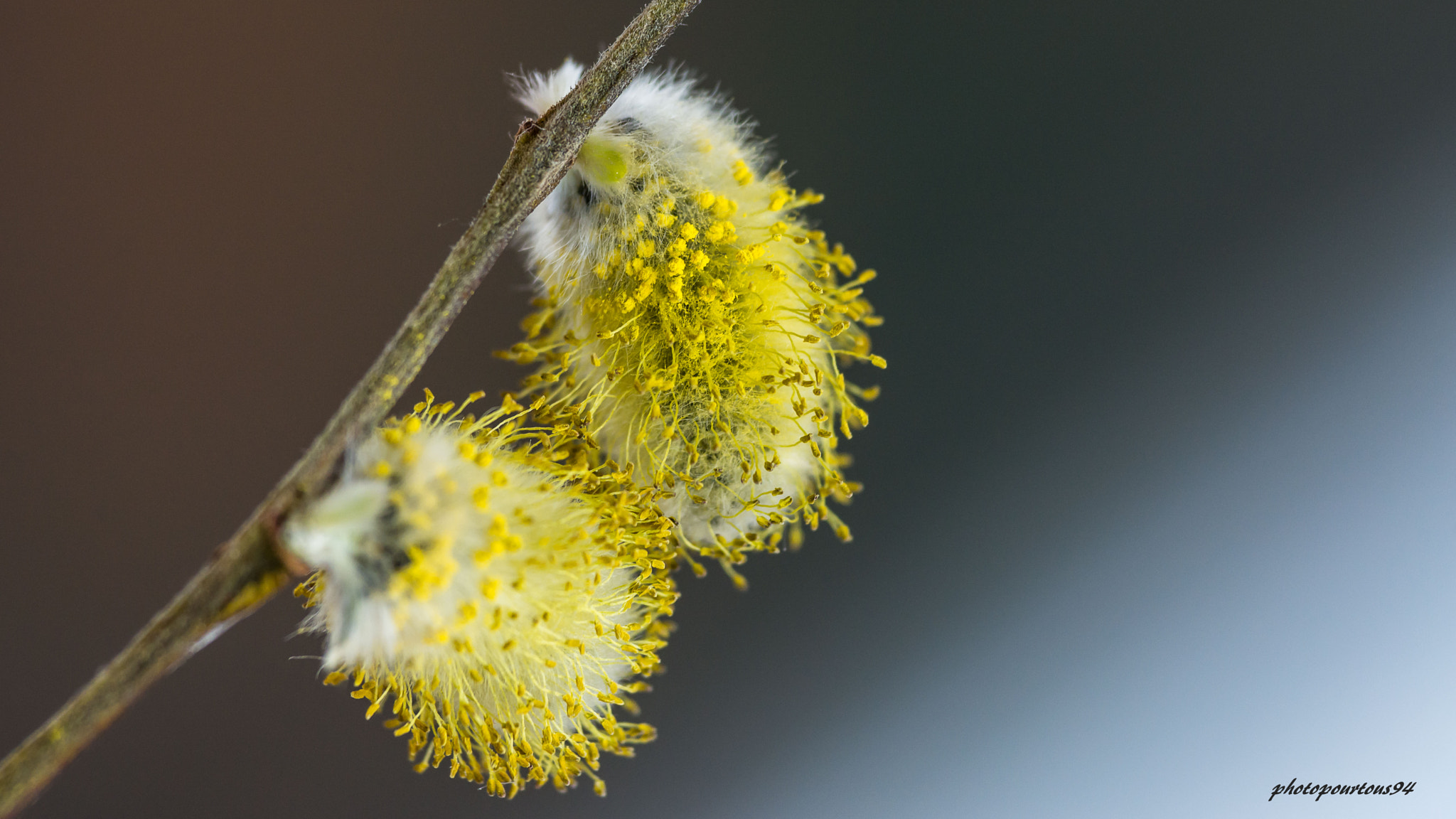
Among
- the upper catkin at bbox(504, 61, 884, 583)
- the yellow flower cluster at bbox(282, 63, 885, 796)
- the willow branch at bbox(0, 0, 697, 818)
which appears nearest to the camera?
the willow branch at bbox(0, 0, 697, 818)

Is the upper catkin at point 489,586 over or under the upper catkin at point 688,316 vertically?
under

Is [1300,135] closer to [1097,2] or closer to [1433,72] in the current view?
[1433,72]

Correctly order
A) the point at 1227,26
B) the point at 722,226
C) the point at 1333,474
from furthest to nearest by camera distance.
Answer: the point at 1227,26, the point at 1333,474, the point at 722,226

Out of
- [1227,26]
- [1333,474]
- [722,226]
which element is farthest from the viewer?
[1227,26]

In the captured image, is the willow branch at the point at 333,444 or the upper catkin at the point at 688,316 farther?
the upper catkin at the point at 688,316

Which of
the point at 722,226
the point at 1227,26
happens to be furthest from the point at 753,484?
the point at 1227,26

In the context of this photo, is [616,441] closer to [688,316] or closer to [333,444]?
A: [688,316]

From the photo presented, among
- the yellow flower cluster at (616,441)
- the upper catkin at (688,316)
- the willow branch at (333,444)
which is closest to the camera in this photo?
the willow branch at (333,444)
